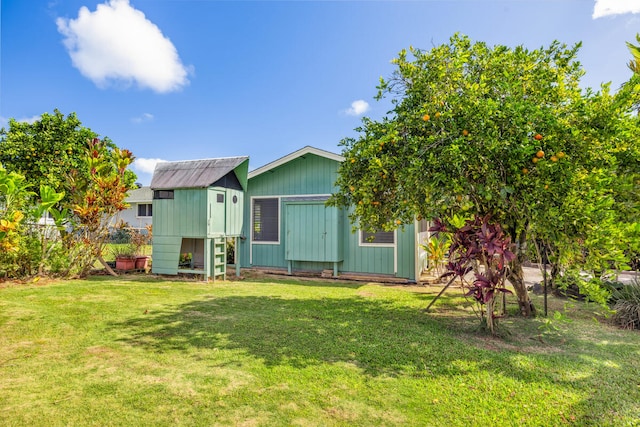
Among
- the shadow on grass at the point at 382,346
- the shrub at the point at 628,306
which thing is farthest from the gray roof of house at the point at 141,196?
the shrub at the point at 628,306

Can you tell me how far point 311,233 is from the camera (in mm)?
9539

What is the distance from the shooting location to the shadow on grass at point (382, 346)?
304 centimetres

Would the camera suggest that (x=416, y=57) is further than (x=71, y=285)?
No

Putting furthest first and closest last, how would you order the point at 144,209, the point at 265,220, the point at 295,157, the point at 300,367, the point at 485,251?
the point at 144,209 < the point at 265,220 < the point at 295,157 < the point at 485,251 < the point at 300,367

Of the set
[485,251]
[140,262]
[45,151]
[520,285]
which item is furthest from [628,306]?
[45,151]

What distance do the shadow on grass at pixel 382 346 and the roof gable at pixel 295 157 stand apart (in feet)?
16.7

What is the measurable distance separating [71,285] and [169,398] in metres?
6.60

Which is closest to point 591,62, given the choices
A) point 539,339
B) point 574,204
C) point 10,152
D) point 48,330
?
point 574,204

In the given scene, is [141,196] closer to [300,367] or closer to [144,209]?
[144,209]

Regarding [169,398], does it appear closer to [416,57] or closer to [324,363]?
[324,363]

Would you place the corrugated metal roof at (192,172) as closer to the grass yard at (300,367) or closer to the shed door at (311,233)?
the shed door at (311,233)

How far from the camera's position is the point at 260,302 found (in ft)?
20.2

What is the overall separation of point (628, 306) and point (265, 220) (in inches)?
350

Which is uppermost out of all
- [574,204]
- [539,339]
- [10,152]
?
[10,152]
